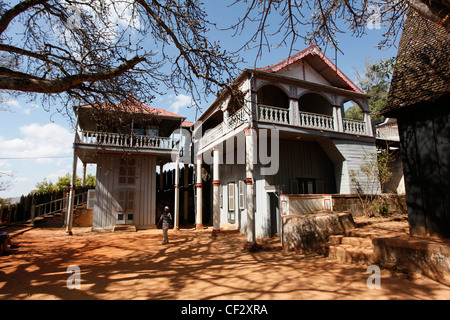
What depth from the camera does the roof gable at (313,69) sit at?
469 inches

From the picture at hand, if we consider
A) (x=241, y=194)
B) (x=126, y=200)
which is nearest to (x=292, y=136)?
(x=241, y=194)

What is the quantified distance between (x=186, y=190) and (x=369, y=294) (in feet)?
54.6

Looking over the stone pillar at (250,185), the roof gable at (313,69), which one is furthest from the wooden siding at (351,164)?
the stone pillar at (250,185)

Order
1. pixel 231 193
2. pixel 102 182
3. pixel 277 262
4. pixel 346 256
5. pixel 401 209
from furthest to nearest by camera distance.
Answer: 1. pixel 102 182
2. pixel 231 193
3. pixel 401 209
4. pixel 277 262
5. pixel 346 256

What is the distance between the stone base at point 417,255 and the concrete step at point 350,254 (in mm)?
252

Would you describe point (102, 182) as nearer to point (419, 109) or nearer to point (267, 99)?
point (267, 99)

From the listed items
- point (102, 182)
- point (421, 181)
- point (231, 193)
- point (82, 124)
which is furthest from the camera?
point (82, 124)

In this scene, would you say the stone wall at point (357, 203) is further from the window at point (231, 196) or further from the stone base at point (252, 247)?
the window at point (231, 196)

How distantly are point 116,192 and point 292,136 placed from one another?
37.3 feet

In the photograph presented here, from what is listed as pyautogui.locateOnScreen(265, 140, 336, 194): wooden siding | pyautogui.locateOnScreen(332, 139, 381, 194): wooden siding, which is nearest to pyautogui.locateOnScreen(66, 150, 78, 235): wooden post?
pyautogui.locateOnScreen(265, 140, 336, 194): wooden siding

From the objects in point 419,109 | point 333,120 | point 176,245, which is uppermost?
point 333,120

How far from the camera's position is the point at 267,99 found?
13.2 meters

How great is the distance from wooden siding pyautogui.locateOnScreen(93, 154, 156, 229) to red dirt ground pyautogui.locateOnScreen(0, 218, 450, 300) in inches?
249
